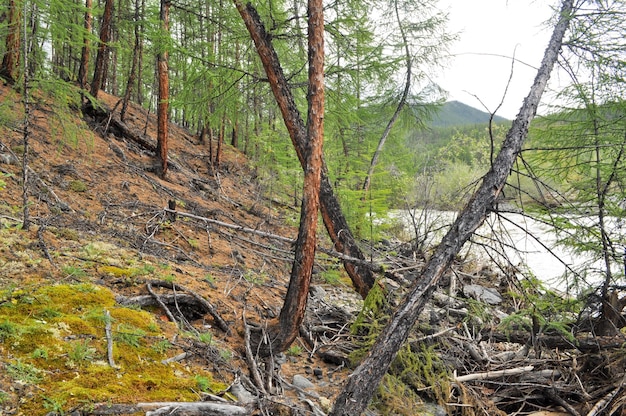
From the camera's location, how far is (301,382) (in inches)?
163

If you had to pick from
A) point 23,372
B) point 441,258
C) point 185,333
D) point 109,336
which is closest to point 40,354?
point 23,372

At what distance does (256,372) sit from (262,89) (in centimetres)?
434

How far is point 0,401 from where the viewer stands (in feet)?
7.29

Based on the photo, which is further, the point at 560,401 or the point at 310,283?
the point at 310,283

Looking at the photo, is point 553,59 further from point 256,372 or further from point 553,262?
point 553,262

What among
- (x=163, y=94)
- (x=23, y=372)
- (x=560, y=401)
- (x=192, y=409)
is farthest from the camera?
(x=163, y=94)

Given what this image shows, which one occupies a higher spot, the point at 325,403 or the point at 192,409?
the point at 192,409

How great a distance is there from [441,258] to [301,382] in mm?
2052

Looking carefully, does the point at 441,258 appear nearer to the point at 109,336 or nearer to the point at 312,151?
the point at 312,151

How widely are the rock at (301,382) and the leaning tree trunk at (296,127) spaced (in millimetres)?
1657

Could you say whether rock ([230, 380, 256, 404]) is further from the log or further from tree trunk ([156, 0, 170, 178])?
tree trunk ([156, 0, 170, 178])

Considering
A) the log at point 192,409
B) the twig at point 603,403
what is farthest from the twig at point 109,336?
the twig at point 603,403

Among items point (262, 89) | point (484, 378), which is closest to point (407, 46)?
point (262, 89)

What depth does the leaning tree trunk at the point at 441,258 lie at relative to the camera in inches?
131
